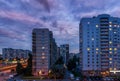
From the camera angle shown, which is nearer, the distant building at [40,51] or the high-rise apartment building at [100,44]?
the distant building at [40,51]

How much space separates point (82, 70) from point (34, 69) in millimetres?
24785

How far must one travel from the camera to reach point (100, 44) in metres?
120

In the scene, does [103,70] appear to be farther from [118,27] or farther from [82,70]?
[118,27]

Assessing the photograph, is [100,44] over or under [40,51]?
over

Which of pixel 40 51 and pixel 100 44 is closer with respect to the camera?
pixel 40 51

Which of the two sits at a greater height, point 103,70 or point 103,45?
point 103,45

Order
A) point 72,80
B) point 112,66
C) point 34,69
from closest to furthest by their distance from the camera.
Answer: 1. point 72,80
2. point 34,69
3. point 112,66

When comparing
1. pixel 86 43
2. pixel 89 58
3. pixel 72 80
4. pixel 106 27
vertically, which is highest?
pixel 106 27

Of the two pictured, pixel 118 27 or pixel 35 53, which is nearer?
pixel 35 53

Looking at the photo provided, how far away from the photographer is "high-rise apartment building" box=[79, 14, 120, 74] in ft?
391

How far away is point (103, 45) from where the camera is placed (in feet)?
396

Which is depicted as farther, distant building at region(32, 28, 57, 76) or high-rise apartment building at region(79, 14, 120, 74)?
high-rise apartment building at region(79, 14, 120, 74)

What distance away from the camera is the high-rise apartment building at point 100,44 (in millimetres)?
119250

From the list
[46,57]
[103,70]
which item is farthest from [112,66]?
[46,57]
